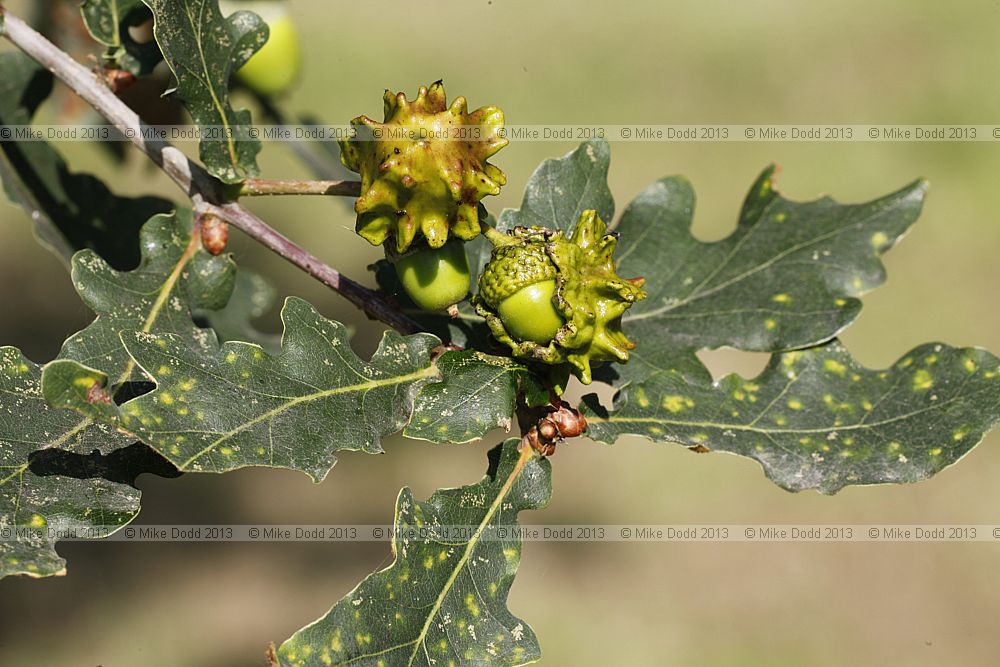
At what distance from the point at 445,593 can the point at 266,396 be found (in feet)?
1.43

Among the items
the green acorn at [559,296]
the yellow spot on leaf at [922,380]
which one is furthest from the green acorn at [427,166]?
the yellow spot on leaf at [922,380]

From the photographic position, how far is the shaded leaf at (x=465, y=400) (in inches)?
56.4

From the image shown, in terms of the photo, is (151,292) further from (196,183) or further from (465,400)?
(465,400)

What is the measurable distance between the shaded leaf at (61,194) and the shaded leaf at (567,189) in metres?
1.04

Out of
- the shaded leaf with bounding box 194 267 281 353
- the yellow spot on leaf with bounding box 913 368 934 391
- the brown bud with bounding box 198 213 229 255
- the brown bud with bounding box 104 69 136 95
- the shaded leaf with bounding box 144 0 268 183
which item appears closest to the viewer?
the shaded leaf with bounding box 144 0 268 183

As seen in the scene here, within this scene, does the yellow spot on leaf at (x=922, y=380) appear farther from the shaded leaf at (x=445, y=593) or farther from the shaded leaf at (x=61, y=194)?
the shaded leaf at (x=61, y=194)

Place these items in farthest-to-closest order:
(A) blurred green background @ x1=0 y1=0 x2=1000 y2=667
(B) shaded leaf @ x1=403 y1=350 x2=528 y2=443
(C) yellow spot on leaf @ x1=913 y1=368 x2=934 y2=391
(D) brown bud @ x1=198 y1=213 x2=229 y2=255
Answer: (A) blurred green background @ x1=0 y1=0 x2=1000 y2=667 < (D) brown bud @ x1=198 y1=213 x2=229 y2=255 < (C) yellow spot on leaf @ x1=913 y1=368 x2=934 y2=391 < (B) shaded leaf @ x1=403 y1=350 x2=528 y2=443

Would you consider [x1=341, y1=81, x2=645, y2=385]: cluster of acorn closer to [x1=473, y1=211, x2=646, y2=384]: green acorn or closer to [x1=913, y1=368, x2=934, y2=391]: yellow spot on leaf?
[x1=473, y1=211, x2=646, y2=384]: green acorn

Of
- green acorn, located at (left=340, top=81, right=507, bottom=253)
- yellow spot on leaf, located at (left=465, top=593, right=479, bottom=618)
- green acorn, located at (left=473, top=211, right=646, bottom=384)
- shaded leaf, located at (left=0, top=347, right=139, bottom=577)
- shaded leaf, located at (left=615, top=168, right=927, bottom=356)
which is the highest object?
shaded leaf, located at (left=615, top=168, right=927, bottom=356)

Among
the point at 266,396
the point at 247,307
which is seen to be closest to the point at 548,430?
the point at 266,396

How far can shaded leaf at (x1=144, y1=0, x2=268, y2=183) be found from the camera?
1.55 m

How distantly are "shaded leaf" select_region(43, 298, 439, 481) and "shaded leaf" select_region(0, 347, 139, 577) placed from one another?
223 mm

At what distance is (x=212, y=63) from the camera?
164cm

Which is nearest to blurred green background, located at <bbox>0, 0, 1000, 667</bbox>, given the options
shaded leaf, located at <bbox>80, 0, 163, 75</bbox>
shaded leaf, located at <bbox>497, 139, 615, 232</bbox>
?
shaded leaf, located at <bbox>80, 0, 163, 75</bbox>
